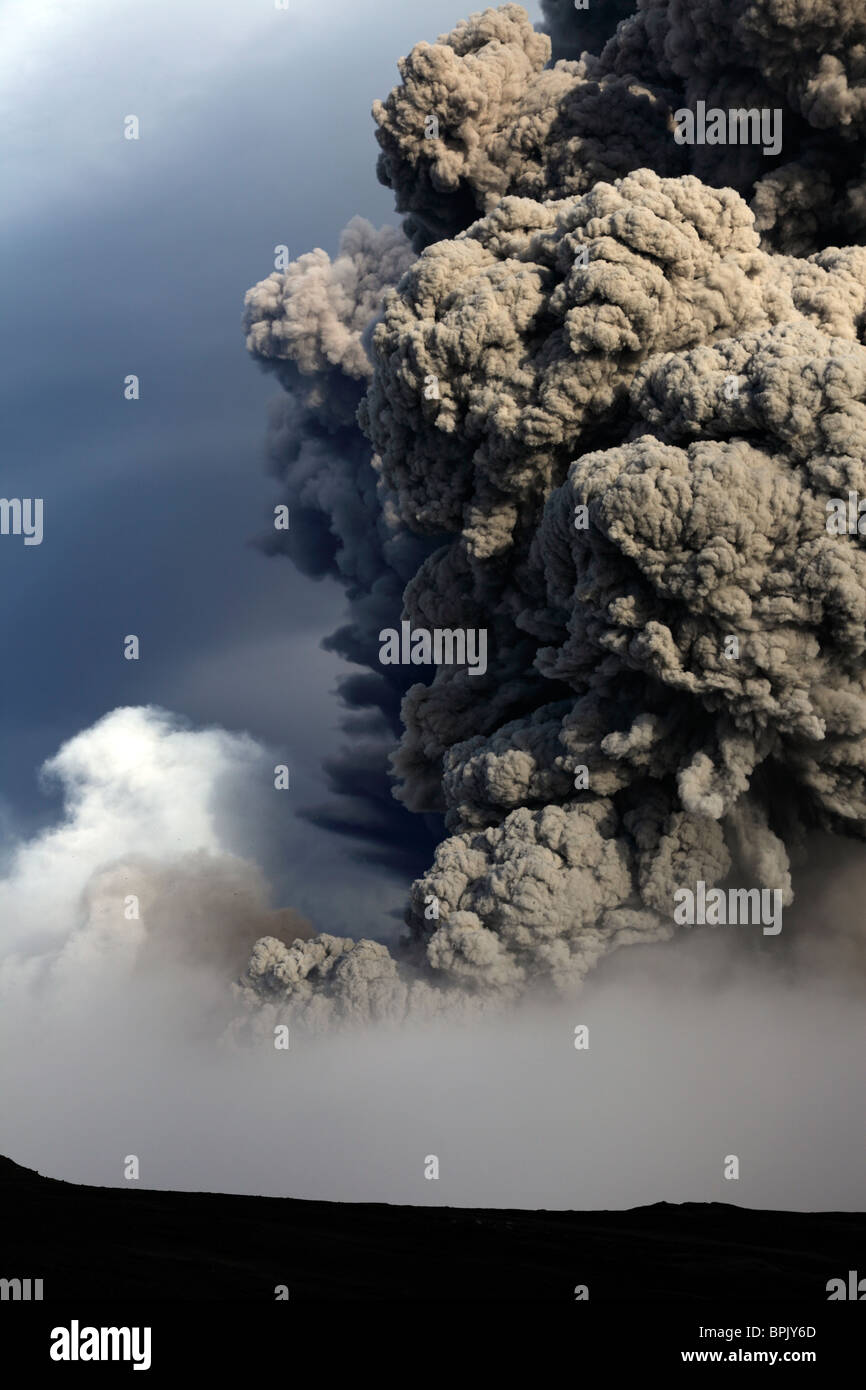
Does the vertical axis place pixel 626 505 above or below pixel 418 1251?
above

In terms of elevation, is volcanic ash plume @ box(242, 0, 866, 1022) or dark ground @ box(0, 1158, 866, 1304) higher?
volcanic ash plume @ box(242, 0, 866, 1022)

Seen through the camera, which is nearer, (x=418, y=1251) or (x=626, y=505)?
(x=626, y=505)

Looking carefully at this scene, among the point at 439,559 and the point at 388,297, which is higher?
the point at 388,297

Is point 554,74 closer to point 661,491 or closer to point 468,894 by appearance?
point 661,491

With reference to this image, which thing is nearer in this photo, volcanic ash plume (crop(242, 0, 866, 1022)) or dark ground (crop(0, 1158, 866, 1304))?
dark ground (crop(0, 1158, 866, 1304))
